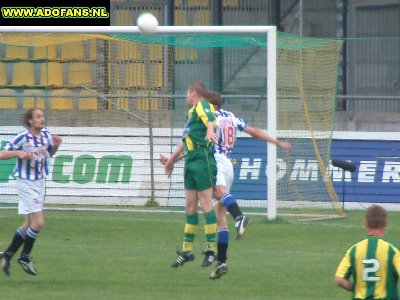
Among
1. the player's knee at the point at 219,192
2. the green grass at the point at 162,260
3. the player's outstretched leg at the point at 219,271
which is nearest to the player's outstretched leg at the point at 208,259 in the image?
the green grass at the point at 162,260

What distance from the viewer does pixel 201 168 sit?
12.9 meters

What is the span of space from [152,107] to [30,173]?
8217 millimetres

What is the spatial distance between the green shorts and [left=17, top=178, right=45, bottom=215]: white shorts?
5.40ft

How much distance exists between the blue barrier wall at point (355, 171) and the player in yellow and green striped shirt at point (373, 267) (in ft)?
39.1

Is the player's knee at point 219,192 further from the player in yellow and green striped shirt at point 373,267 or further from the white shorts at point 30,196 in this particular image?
the player in yellow and green striped shirt at point 373,267

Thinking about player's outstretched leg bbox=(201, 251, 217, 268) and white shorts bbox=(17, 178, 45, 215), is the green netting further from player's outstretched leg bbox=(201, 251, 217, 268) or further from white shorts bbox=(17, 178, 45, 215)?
player's outstretched leg bbox=(201, 251, 217, 268)

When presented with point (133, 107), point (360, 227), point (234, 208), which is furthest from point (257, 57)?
point (234, 208)

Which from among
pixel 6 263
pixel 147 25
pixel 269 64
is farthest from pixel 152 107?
pixel 6 263

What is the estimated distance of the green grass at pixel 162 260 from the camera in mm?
11984

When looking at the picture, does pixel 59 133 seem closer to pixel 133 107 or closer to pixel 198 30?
pixel 133 107

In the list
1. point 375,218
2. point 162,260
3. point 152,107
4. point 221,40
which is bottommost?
point 162,260

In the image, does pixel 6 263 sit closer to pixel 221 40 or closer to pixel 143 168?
pixel 221 40

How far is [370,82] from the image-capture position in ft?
86.3

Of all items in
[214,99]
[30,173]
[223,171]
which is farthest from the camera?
[223,171]
